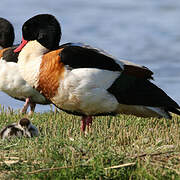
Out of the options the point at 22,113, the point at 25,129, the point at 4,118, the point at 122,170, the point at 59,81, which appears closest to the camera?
the point at 122,170

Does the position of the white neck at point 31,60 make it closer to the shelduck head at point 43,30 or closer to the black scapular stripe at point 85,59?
the shelduck head at point 43,30

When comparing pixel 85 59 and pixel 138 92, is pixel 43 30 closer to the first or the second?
pixel 85 59

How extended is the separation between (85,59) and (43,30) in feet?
3.45

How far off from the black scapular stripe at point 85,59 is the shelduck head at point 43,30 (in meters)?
0.55

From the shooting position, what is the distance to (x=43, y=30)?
22.2ft

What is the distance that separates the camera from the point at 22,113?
34.0ft

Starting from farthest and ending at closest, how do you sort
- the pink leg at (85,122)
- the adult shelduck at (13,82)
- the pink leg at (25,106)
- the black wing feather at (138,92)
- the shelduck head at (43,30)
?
the pink leg at (25,106), the adult shelduck at (13,82), the pink leg at (85,122), the shelduck head at (43,30), the black wing feather at (138,92)

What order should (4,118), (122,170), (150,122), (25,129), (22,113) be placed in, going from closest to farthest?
(122,170) < (25,129) < (150,122) < (4,118) < (22,113)

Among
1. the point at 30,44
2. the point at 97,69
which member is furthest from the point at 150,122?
the point at 30,44

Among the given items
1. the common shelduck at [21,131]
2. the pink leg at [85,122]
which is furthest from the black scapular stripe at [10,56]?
the pink leg at [85,122]

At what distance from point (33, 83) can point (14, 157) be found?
85.0 inches

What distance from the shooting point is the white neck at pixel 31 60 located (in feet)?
20.6

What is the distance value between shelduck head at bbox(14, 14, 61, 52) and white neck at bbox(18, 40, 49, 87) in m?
0.13

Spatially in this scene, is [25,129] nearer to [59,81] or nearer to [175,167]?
[59,81]
